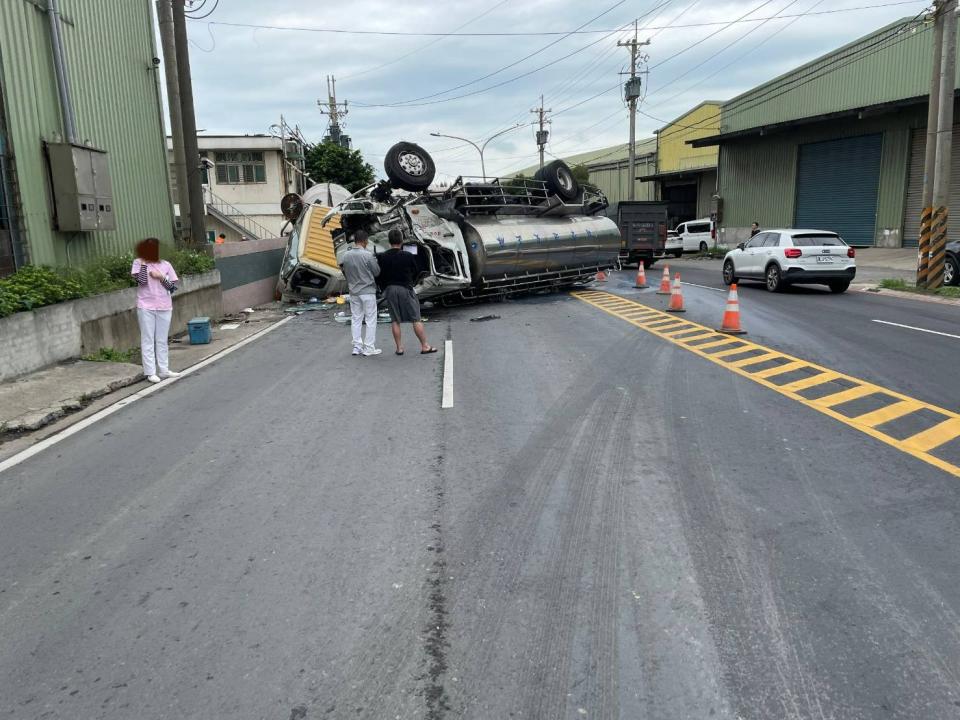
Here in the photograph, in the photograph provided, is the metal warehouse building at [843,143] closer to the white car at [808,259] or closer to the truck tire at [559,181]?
the white car at [808,259]

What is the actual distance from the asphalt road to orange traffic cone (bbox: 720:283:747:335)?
438 cm

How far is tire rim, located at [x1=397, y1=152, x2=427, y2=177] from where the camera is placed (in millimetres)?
16172

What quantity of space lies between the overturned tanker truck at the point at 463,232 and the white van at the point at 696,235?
22.6 m

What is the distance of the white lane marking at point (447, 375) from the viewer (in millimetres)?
7781

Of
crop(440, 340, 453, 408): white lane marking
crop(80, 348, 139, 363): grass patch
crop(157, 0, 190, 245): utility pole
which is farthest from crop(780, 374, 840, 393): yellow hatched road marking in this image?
crop(157, 0, 190, 245): utility pole

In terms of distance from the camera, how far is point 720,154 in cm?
4228

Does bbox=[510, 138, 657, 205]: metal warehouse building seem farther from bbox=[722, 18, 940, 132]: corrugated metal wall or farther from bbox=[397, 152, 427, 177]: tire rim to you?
bbox=[397, 152, 427, 177]: tire rim

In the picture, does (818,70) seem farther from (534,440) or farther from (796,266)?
(534,440)

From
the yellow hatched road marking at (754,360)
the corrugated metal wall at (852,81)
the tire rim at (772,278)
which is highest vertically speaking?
the corrugated metal wall at (852,81)

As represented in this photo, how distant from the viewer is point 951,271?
62.3ft

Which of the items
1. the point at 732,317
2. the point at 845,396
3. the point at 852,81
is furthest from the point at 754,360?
the point at 852,81

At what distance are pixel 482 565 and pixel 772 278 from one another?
651 inches

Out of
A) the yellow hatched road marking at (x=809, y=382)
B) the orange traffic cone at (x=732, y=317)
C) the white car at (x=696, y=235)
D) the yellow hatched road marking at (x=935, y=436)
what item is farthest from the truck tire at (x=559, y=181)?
the white car at (x=696, y=235)

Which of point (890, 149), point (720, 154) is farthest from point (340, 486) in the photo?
point (720, 154)
